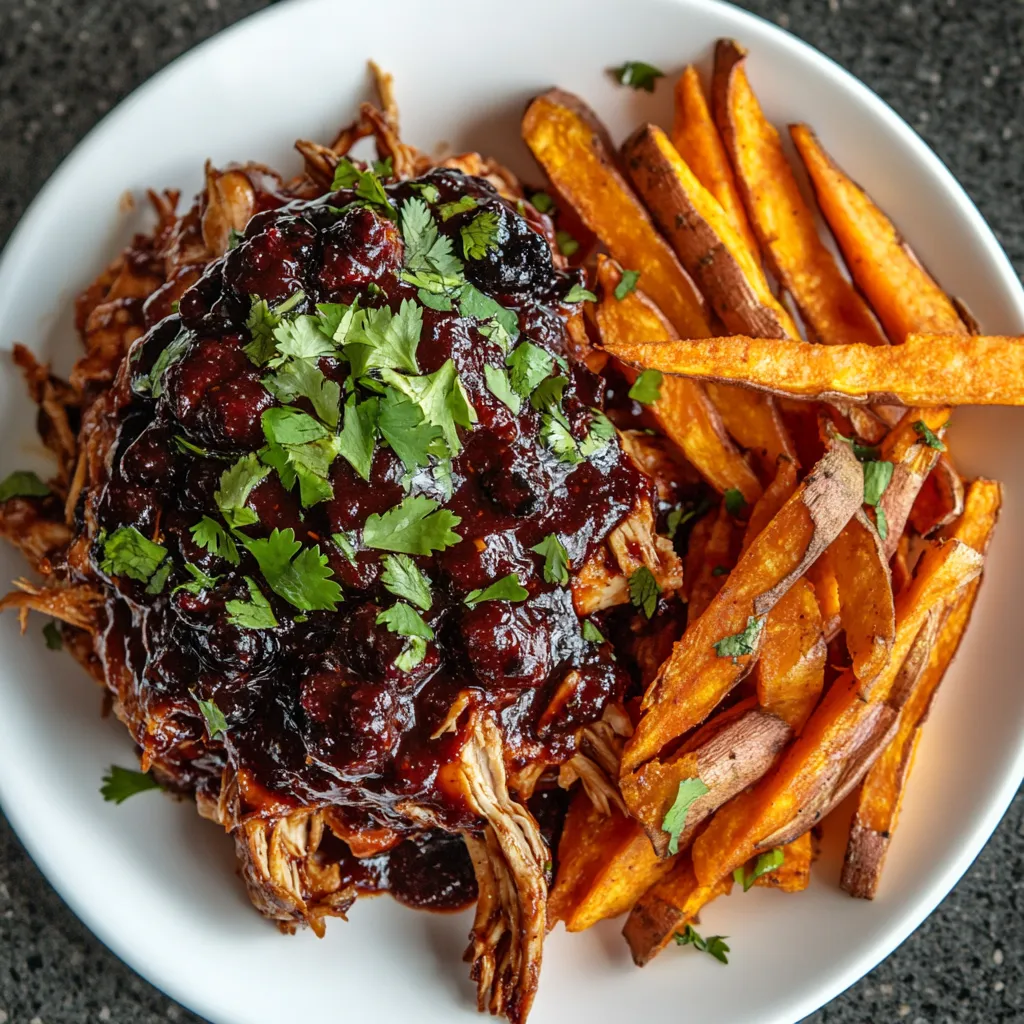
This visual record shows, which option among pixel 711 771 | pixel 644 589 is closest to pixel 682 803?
pixel 711 771

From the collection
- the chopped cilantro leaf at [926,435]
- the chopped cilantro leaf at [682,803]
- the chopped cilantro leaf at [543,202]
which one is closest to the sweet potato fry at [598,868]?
the chopped cilantro leaf at [682,803]

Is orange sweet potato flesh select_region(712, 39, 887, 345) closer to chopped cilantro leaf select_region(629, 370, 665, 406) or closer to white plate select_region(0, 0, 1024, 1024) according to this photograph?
white plate select_region(0, 0, 1024, 1024)

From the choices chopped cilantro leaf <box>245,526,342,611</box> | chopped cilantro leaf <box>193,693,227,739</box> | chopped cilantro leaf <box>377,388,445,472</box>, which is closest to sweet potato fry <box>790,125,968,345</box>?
chopped cilantro leaf <box>377,388,445,472</box>

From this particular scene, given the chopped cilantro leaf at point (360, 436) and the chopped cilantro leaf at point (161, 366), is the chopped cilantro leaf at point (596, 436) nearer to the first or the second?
the chopped cilantro leaf at point (360, 436)

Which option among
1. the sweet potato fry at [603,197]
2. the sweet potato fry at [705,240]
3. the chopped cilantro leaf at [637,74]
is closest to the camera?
the sweet potato fry at [705,240]

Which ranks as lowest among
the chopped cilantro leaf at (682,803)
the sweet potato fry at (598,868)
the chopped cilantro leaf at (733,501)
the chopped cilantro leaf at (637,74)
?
the sweet potato fry at (598,868)

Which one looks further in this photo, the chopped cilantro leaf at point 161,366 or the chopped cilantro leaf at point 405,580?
the chopped cilantro leaf at point 161,366

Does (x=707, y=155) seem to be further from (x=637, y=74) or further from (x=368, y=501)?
(x=368, y=501)
